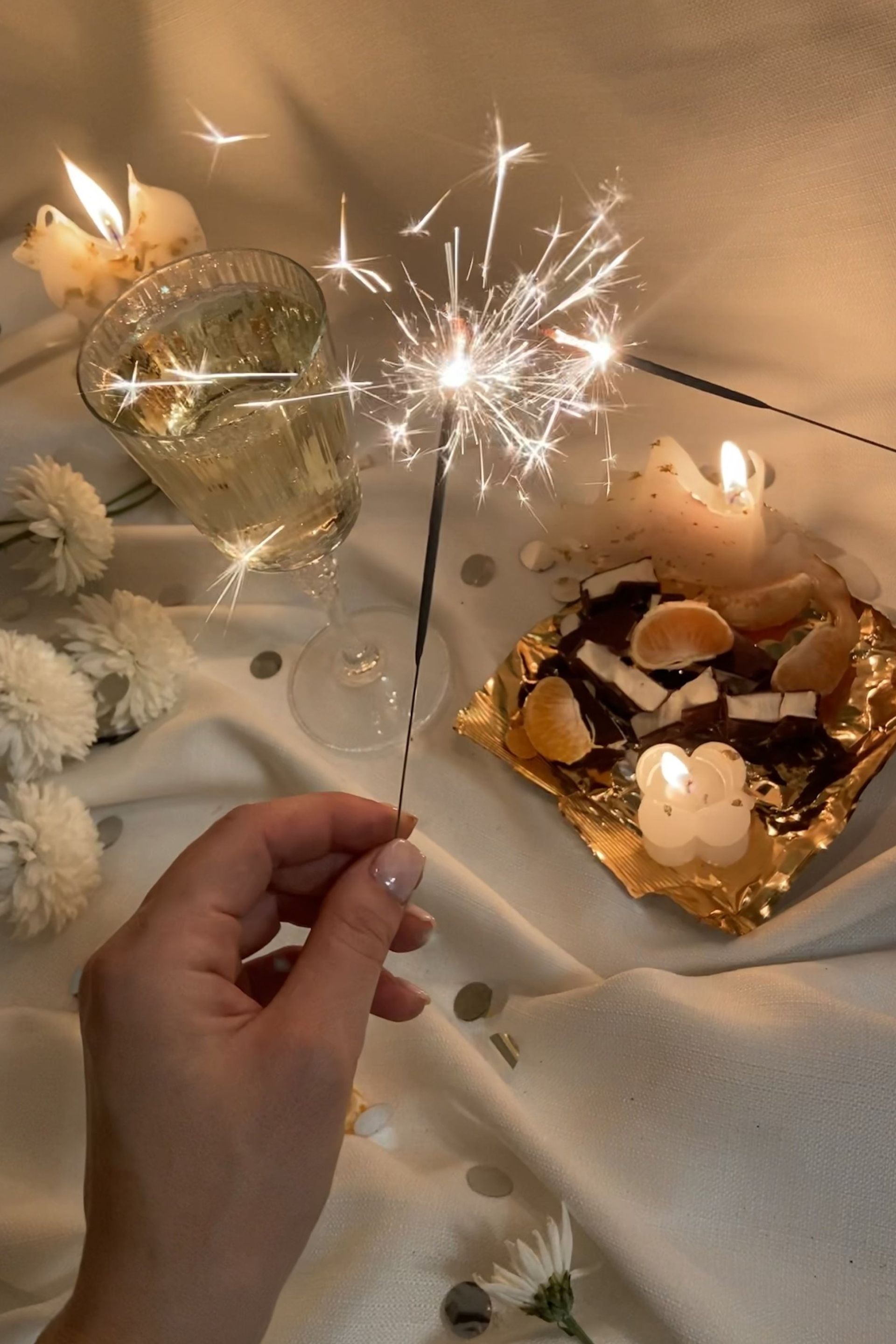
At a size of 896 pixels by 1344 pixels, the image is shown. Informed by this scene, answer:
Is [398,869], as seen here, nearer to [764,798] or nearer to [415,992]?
[415,992]

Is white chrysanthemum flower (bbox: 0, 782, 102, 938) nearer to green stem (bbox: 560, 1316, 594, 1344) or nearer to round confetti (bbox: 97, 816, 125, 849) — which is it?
round confetti (bbox: 97, 816, 125, 849)

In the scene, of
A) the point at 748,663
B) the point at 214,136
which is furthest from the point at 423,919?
the point at 214,136

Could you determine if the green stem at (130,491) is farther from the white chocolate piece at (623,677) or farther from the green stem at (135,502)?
the white chocolate piece at (623,677)

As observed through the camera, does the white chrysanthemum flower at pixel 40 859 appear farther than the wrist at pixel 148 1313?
Yes

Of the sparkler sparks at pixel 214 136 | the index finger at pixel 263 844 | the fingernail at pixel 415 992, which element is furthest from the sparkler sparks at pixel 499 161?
the fingernail at pixel 415 992

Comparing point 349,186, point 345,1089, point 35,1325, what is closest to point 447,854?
point 345,1089

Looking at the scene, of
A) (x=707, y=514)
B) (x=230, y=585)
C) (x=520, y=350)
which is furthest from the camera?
(x=230, y=585)
